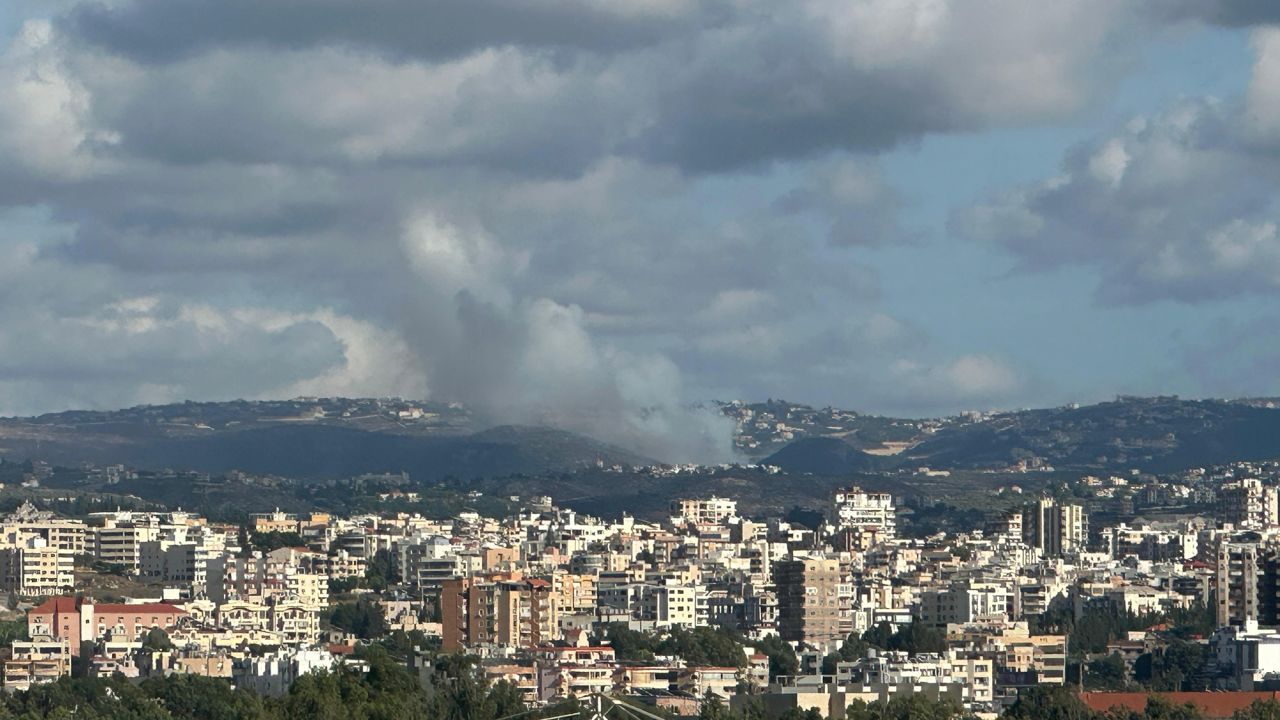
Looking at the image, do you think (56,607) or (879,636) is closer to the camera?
(56,607)

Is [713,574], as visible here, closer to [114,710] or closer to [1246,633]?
[1246,633]

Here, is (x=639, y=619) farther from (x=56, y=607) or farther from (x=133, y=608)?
(x=56, y=607)

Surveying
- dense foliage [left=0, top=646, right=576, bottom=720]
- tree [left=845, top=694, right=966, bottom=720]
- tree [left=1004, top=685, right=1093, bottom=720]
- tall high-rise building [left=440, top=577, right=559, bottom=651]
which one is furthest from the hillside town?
dense foliage [left=0, top=646, right=576, bottom=720]

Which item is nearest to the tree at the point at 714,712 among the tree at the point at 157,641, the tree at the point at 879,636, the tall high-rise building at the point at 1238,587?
the tree at the point at 157,641

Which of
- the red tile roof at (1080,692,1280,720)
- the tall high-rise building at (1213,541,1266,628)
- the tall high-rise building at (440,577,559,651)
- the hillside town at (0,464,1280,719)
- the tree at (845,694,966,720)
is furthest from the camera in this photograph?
the tall high-rise building at (1213,541,1266,628)

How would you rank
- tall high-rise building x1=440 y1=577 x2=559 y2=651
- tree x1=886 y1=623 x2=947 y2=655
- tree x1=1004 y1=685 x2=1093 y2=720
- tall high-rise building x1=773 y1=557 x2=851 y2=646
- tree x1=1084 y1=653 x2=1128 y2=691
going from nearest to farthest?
tree x1=1004 y1=685 x2=1093 y2=720, tree x1=1084 y1=653 x2=1128 y2=691, tree x1=886 y1=623 x2=947 y2=655, tall high-rise building x1=440 y1=577 x2=559 y2=651, tall high-rise building x1=773 y1=557 x2=851 y2=646

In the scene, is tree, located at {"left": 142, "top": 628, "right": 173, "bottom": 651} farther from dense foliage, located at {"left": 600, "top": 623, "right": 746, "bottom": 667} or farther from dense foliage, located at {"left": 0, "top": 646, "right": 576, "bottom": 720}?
dense foliage, located at {"left": 600, "top": 623, "right": 746, "bottom": 667}

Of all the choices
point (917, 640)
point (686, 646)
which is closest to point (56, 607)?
point (686, 646)
